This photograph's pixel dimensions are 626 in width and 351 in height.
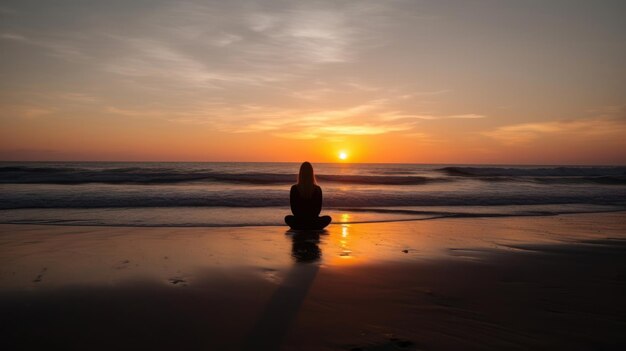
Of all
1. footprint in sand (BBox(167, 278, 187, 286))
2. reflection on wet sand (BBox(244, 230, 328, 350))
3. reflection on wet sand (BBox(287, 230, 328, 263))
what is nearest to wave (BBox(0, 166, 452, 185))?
reflection on wet sand (BBox(287, 230, 328, 263))

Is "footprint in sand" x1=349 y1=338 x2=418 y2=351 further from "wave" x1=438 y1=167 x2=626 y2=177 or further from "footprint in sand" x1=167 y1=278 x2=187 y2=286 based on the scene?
"wave" x1=438 y1=167 x2=626 y2=177

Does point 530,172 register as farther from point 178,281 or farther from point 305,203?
point 178,281

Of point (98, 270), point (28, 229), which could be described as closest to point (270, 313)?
point (98, 270)

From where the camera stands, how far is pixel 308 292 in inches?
195

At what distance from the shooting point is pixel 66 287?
5086 mm

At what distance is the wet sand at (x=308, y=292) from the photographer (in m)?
3.64

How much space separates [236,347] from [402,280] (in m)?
2.76

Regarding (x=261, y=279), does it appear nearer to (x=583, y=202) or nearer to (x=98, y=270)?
(x=98, y=270)

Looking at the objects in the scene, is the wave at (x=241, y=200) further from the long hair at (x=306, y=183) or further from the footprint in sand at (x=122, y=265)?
the footprint in sand at (x=122, y=265)

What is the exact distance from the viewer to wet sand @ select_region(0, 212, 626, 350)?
3639 millimetres

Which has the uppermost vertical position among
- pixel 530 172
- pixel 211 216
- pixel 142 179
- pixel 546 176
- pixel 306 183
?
pixel 306 183

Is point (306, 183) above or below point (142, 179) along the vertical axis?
above

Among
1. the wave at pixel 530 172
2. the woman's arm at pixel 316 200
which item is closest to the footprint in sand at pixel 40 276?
the woman's arm at pixel 316 200

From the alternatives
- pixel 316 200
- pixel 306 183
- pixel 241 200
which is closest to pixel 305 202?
pixel 316 200
